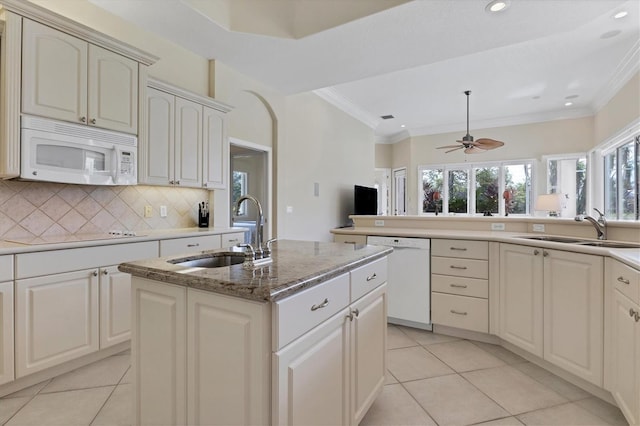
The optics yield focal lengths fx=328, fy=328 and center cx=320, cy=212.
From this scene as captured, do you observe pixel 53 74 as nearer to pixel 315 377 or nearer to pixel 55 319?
pixel 55 319

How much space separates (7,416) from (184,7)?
303cm

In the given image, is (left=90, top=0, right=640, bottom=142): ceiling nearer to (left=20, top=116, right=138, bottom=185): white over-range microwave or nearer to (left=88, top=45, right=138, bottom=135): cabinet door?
(left=88, top=45, right=138, bottom=135): cabinet door

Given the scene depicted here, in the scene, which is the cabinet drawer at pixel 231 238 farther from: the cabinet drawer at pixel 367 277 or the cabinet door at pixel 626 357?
the cabinet door at pixel 626 357

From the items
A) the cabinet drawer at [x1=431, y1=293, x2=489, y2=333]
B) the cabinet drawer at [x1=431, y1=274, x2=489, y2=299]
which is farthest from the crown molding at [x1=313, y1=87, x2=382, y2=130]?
the cabinet drawer at [x1=431, y1=293, x2=489, y2=333]

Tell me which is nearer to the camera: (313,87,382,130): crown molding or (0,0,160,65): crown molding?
(0,0,160,65): crown molding

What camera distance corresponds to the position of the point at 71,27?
7.44ft

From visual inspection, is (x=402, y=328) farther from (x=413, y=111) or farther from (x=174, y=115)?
(x=413, y=111)

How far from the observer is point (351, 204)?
6.75m

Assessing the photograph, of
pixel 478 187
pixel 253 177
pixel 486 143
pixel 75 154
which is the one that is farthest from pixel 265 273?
pixel 478 187

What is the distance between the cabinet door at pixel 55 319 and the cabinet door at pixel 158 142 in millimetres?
1015

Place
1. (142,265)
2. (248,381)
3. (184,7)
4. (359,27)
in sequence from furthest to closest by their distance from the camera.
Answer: (359,27), (184,7), (142,265), (248,381)

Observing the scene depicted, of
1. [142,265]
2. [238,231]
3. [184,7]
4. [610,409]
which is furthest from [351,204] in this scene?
[142,265]

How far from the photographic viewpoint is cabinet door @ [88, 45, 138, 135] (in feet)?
7.97

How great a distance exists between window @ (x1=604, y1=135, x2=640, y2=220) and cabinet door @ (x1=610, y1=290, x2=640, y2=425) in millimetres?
4016
